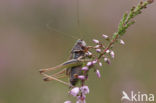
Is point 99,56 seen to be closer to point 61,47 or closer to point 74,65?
point 74,65

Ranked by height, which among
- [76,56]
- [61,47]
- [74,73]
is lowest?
[74,73]

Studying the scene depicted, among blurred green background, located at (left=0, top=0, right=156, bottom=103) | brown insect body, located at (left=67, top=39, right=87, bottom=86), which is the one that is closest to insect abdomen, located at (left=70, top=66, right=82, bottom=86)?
brown insect body, located at (left=67, top=39, right=87, bottom=86)

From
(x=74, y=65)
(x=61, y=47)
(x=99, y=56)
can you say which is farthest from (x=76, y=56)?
(x=61, y=47)

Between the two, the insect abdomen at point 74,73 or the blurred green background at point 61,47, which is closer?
the insect abdomen at point 74,73

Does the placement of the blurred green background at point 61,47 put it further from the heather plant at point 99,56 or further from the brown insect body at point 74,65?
the heather plant at point 99,56

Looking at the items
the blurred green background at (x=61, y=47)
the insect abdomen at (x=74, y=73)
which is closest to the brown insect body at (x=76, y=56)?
the insect abdomen at (x=74, y=73)

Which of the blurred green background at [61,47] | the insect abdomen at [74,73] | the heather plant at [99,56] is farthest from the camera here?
the blurred green background at [61,47]

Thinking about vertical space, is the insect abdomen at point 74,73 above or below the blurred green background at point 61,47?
below

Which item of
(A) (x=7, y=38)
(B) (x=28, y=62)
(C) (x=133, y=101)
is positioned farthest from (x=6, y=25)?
(C) (x=133, y=101)

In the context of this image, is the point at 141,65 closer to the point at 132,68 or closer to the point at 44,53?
the point at 132,68
